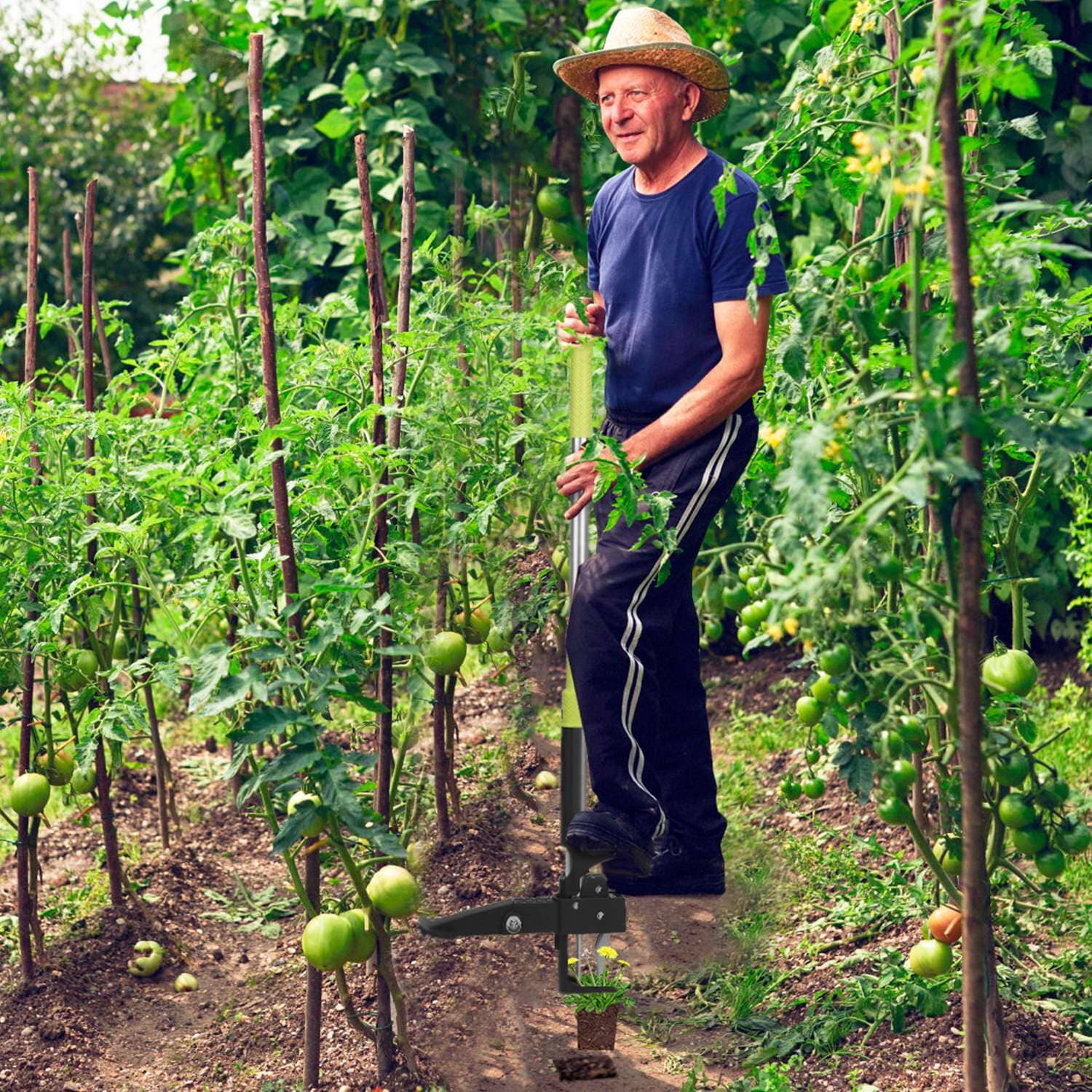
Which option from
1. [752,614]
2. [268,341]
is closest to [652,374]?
[752,614]

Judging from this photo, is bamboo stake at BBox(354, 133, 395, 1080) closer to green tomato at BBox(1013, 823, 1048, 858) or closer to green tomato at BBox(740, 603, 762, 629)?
green tomato at BBox(740, 603, 762, 629)

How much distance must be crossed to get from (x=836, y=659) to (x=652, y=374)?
3.35ft

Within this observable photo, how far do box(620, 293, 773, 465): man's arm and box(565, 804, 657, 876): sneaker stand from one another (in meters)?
0.70

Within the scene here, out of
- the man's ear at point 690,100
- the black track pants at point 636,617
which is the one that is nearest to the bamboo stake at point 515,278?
the black track pants at point 636,617

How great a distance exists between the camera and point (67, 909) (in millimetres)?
3527

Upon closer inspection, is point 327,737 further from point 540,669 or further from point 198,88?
point 198,88

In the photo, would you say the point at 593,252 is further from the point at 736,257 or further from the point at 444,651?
the point at 444,651

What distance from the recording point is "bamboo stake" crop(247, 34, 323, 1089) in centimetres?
249

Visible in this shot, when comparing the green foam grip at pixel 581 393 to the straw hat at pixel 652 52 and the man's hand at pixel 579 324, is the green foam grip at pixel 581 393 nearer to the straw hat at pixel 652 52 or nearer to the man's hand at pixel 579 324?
the man's hand at pixel 579 324

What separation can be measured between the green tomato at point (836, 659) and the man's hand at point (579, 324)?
44.9 inches

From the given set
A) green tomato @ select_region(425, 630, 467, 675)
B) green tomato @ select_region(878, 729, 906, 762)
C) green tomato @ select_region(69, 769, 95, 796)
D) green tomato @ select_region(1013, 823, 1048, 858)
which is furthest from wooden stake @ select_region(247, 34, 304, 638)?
green tomato @ select_region(1013, 823, 1048, 858)

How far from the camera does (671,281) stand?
286cm

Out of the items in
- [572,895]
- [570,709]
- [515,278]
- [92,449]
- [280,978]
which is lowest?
[280,978]

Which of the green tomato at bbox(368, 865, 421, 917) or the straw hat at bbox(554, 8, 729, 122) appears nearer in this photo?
the green tomato at bbox(368, 865, 421, 917)
